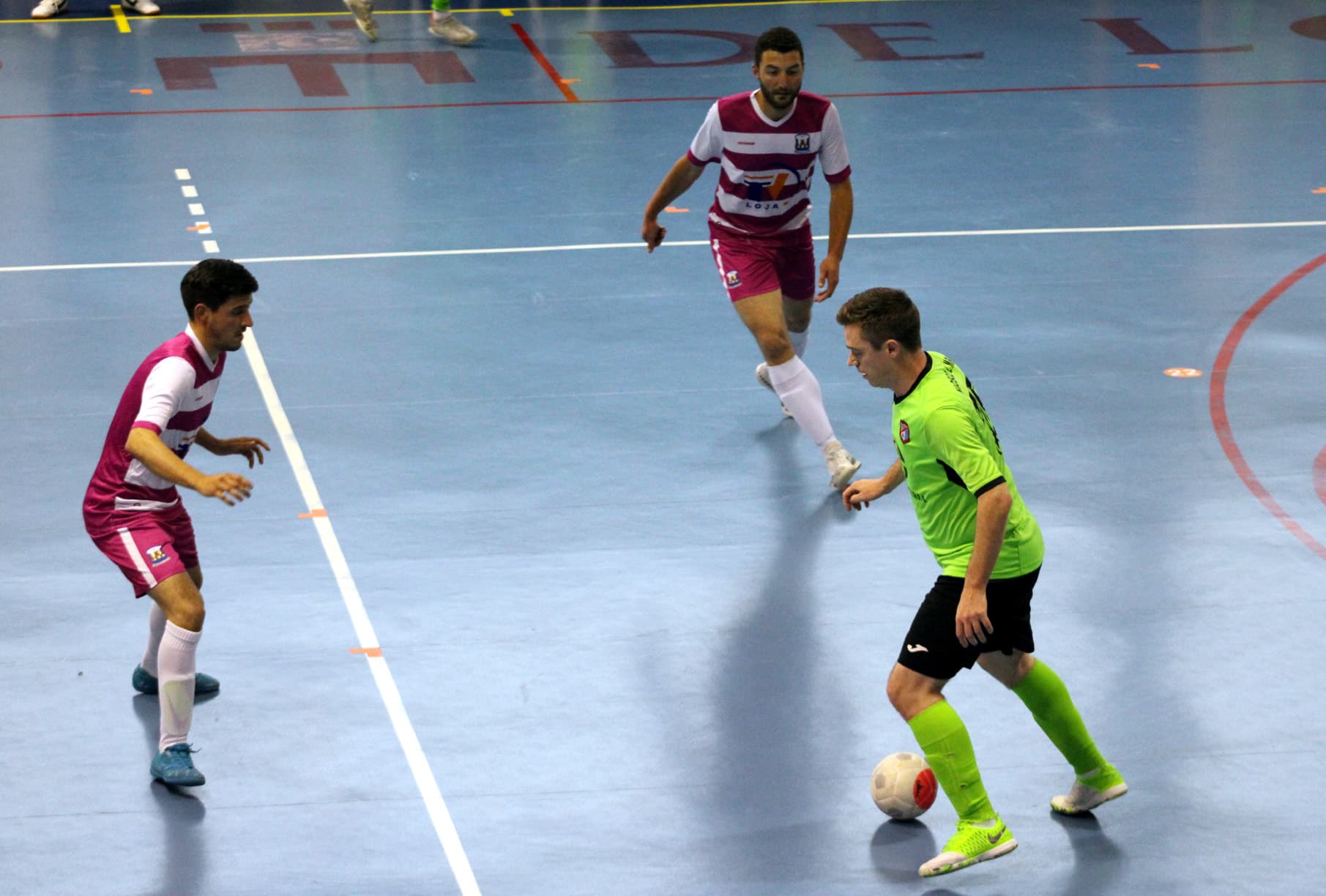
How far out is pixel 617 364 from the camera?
9.99 metres

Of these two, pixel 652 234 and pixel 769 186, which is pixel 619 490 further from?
pixel 769 186

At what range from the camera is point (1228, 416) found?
363 inches

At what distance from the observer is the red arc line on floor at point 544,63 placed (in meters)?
16.3

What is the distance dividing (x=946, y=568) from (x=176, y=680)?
2617mm

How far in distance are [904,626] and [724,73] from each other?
35.6 feet

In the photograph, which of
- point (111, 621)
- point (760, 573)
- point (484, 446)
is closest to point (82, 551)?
point (111, 621)

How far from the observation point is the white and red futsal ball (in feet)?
18.7

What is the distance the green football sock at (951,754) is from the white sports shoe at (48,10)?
1616 centimetres

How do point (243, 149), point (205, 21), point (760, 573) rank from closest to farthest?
1. point (760, 573)
2. point (243, 149)
3. point (205, 21)

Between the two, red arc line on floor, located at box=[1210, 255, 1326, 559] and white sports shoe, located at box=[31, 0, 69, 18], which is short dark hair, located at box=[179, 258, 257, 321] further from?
white sports shoe, located at box=[31, 0, 69, 18]

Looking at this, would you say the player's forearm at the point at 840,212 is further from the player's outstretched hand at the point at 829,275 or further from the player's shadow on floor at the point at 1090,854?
the player's shadow on floor at the point at 1090,854

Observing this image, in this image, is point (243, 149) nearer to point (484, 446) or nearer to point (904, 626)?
point (484, 446)

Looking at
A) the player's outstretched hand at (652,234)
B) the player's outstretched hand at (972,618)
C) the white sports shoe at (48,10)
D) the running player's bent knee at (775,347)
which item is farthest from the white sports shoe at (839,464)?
the white sports shoe at (48,10)

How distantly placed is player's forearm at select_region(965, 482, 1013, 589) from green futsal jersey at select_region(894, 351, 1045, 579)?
0.04 meters
